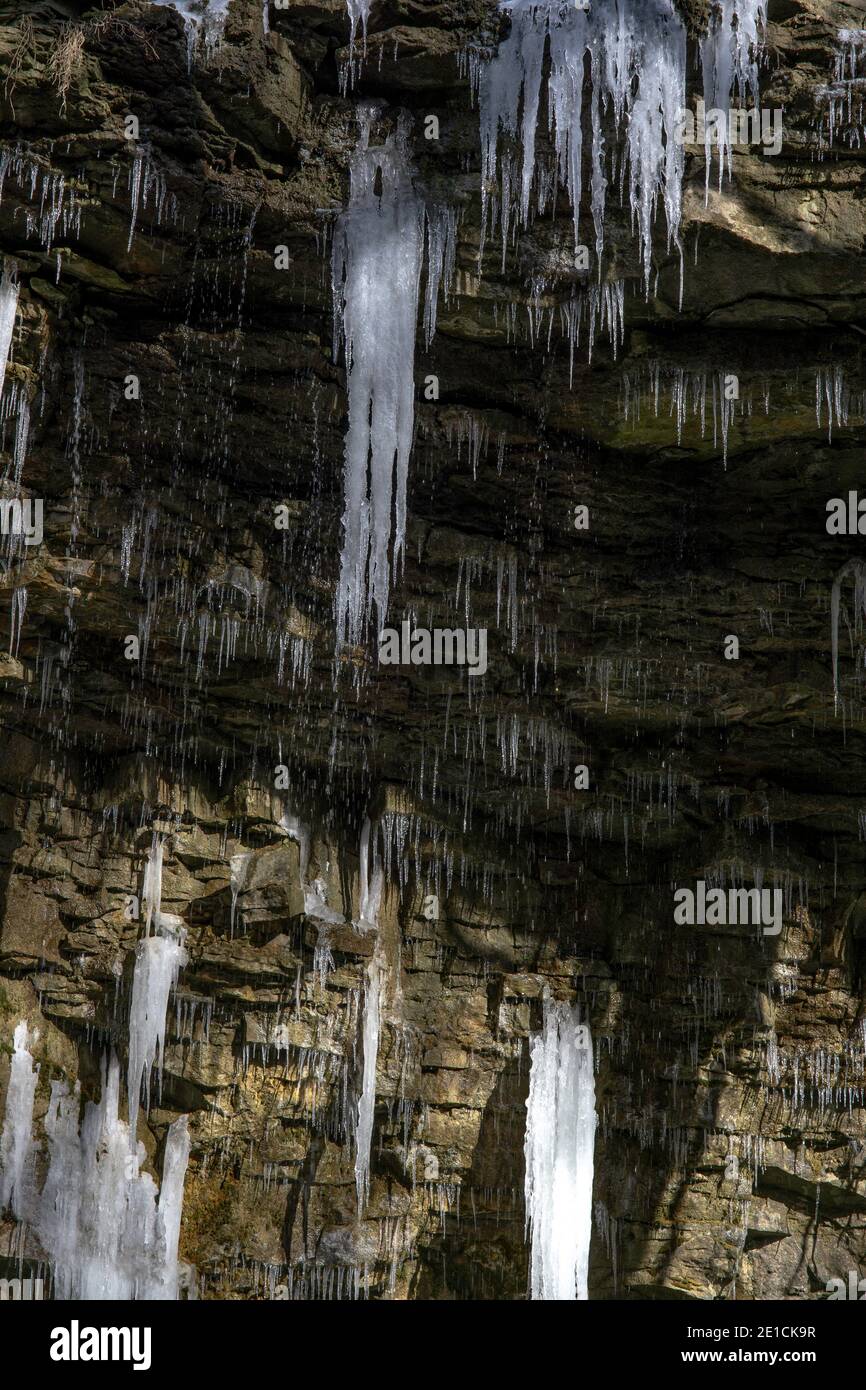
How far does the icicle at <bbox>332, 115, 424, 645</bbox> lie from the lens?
969 cm

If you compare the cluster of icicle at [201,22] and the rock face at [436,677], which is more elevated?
the cluster of icicle at [201,22]

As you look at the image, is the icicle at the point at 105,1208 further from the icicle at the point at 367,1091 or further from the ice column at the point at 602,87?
the ice column at the point at 602,87

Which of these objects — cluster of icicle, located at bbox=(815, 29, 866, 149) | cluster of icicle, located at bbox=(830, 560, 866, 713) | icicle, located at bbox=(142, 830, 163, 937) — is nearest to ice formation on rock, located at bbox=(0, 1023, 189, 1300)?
icicle, located at bbox=(142, 830, 163, 937)

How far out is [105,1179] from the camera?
1073 cm

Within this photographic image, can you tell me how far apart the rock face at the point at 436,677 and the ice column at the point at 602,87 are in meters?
0.18

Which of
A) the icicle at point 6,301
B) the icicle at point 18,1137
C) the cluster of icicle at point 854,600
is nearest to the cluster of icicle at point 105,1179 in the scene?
the icicle at point 18,1137

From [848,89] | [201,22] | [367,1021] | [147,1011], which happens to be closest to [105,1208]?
[147,1011]

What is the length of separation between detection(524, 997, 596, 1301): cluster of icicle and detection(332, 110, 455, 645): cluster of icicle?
14.1ft

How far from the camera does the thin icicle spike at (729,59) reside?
29.8 feet

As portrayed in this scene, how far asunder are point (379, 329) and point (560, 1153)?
23.6 ft

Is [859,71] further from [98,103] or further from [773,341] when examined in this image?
[98,103]

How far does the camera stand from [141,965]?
36.4 feet

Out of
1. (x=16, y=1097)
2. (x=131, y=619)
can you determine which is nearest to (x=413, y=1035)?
(x=16, y=1097)

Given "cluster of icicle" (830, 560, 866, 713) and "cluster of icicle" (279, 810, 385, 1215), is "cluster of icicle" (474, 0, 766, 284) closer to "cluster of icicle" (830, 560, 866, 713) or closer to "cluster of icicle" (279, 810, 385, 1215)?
"cluster of icicle" (830, 560, 866, 713)
